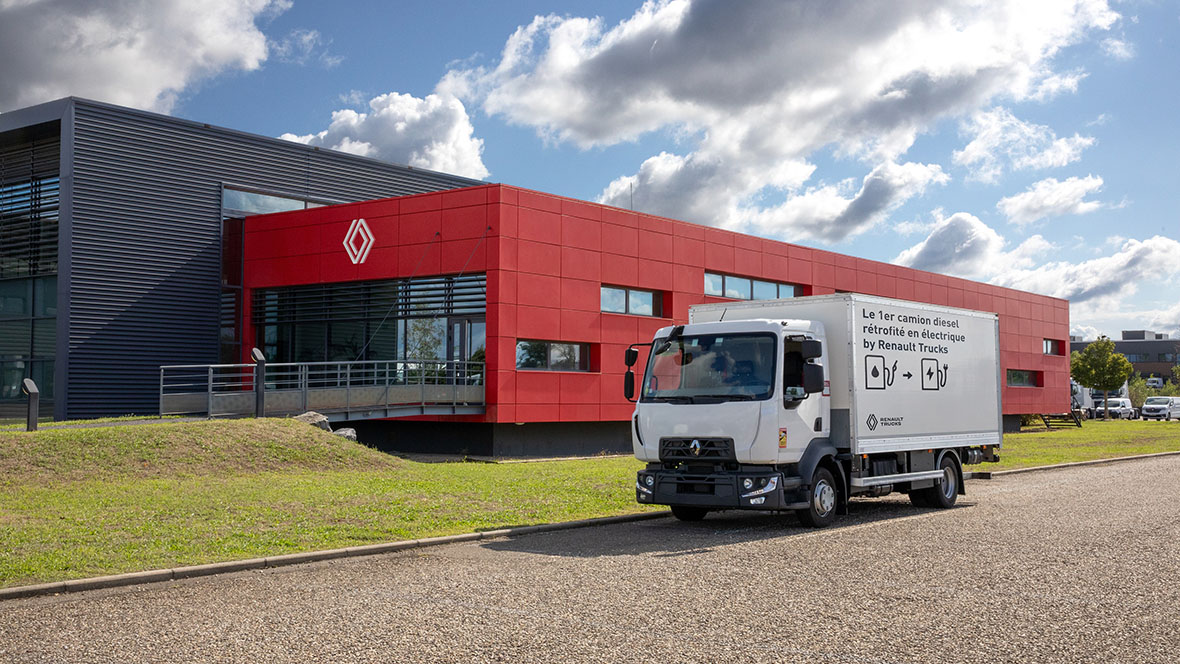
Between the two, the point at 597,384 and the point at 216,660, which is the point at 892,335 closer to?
the point at 216,660

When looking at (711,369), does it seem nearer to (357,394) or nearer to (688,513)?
(688,513)

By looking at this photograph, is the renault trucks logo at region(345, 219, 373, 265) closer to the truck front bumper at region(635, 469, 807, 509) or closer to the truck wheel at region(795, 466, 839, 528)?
the truck front bumper at region(635, 469, 807, 509)

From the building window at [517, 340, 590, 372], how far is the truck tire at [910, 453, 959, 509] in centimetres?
1314

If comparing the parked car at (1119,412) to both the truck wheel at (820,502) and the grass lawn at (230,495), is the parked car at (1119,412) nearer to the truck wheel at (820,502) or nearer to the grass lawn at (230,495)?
the grass lawn at (230,495)

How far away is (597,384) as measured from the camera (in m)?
28.9

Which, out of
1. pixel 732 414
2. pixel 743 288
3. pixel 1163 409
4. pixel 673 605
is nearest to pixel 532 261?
pixel 743 288

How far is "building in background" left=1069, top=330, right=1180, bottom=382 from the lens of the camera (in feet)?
471

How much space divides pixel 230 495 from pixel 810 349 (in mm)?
8261

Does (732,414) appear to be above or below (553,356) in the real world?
below

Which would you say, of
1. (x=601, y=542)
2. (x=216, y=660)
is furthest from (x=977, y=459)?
(x=216, y=660)

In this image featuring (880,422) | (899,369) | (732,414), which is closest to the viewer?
(732,414)

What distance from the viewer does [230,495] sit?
1442 cm

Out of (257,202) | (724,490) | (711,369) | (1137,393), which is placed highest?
(257,202)

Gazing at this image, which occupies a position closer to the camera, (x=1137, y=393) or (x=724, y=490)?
(x=724, y=490)
